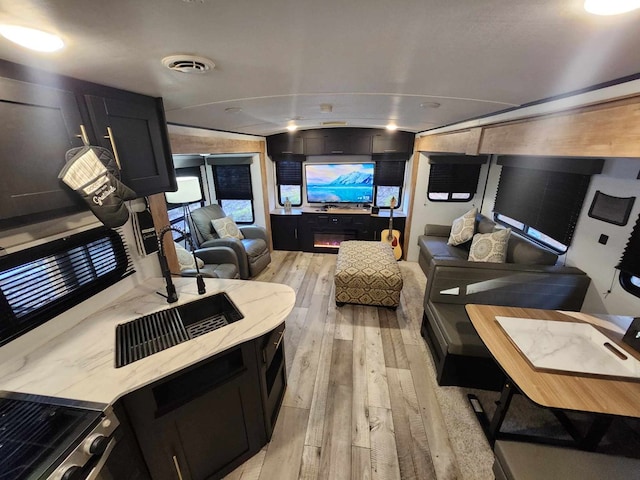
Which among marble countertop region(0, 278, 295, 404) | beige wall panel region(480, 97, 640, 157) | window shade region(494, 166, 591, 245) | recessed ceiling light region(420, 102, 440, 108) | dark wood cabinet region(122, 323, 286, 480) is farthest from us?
window shade region(494, 166, 591, 245)

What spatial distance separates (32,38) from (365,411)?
2.53 metres

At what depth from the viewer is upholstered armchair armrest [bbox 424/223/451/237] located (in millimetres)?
4043

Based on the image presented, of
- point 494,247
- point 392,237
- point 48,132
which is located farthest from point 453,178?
point 48,132

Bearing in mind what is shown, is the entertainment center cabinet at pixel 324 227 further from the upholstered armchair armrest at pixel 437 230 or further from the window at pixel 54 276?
the window at pixel 54 276

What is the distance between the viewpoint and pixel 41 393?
0.99 metres

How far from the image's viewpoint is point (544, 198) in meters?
2.70

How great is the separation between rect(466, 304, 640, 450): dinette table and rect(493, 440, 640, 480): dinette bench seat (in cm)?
18

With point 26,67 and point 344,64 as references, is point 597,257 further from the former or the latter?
Answer: point 26,67

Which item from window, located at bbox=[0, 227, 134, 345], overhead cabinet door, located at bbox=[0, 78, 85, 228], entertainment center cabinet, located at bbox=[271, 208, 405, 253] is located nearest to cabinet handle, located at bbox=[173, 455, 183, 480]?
window, located at bbox=[0, 227, 134, 345]

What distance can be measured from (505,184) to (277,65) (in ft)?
11.9

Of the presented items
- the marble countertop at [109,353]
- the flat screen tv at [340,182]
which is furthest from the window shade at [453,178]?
the marble countertop at [109,353]

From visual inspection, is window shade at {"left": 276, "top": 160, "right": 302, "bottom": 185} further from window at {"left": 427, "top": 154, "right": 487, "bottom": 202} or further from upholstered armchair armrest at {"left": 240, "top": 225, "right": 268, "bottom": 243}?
window at {"left": 427, "top": 154, "right": 487, "bottom": 202}

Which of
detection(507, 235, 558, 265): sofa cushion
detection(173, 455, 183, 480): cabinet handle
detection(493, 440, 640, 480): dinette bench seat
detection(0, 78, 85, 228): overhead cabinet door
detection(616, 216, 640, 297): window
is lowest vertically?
detection(173, 455, 183, 480): cabinet handle

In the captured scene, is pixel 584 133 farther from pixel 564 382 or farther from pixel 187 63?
pixel 187 63
